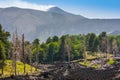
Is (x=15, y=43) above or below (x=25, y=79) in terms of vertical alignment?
above

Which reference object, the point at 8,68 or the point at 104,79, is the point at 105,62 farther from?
the point at 104,79

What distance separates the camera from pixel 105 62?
579 ft

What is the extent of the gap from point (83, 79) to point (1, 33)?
2156 inches

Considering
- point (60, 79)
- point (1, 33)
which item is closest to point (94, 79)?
point (60, 79)

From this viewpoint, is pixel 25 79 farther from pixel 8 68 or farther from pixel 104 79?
pixel 8 68

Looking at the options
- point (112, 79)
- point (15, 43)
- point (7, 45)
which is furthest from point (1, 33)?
point (112, 79)

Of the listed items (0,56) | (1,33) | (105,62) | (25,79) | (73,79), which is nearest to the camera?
(25,79)

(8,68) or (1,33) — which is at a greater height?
(1,33)

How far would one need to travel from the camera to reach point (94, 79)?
92.6 meters

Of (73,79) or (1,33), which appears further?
(1,33)

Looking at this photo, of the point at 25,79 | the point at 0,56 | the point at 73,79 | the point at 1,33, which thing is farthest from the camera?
the point at 1,33

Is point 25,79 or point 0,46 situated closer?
point 25,79

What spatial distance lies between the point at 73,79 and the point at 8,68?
58107 mm

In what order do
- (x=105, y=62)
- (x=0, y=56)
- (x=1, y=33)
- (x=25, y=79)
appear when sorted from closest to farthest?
(x=25, y=79)
(x=0, y=56)
(x=1, y=33)
(x=105, y=62)
